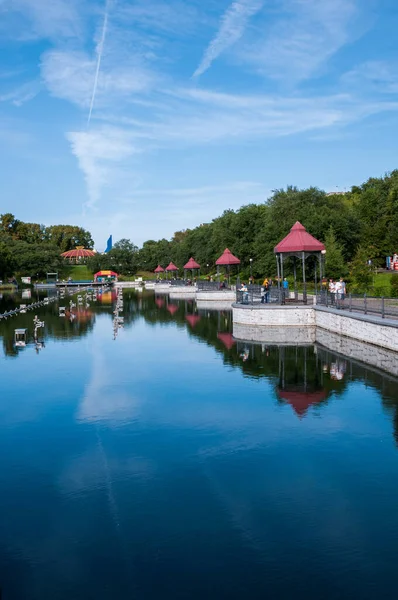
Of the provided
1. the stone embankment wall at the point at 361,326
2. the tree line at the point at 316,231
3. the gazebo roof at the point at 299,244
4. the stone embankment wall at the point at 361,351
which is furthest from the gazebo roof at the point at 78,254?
the stone embankment wall at the point at 361,351

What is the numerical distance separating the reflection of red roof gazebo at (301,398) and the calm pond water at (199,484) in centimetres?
5

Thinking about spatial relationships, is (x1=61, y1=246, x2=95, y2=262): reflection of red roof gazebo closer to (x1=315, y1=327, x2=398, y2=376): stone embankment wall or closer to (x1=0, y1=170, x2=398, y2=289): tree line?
(x1=0, y1=170, x2=398, y2=289): tree line

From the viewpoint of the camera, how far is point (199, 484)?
28.9 ft

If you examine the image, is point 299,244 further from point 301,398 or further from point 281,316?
point 301,398

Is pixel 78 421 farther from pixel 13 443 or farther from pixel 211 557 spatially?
pixel 211 557

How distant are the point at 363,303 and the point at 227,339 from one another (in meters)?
6.22

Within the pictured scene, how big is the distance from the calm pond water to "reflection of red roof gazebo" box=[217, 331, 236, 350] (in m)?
5.85

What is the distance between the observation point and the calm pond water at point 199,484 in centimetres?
634

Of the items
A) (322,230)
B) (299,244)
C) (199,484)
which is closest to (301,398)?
(199,484)

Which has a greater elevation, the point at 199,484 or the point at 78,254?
the point at 78,254

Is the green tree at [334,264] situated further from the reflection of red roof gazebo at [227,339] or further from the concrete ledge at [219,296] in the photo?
the reflection of red roof gazebo at [227,339]

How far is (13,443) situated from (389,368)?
37.0 ft

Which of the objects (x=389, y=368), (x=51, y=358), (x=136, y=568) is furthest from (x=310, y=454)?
(x=51, y=358)

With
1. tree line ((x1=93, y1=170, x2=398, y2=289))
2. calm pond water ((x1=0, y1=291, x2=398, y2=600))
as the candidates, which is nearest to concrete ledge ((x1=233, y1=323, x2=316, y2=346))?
calm pond water ((x1=0, y1=291, x2=398, y2=600))
